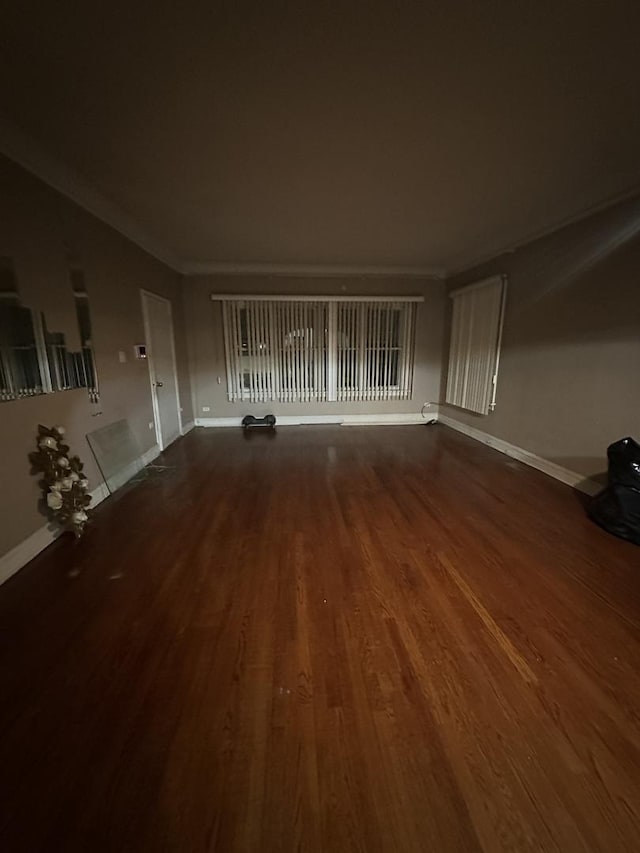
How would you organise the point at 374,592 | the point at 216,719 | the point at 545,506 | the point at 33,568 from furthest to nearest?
the point at 545,506 → the point at 33,568 → the point at 374,592 → the point at 216,719

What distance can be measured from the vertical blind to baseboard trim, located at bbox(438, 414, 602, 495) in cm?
36

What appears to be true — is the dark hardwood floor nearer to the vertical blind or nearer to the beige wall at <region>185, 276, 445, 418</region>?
the vertical blind

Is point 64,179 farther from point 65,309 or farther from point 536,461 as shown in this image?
point 536,461

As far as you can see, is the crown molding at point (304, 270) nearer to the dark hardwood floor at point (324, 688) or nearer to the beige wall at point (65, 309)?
the beige wall at point (65, 309)

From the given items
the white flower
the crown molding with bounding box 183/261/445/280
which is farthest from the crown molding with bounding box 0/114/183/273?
the white flower

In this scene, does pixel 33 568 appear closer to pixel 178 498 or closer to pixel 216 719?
pixel 178 498

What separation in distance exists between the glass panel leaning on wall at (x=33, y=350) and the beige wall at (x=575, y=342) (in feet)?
14.3

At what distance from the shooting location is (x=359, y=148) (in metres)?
2.29

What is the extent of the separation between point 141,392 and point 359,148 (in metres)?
3.19

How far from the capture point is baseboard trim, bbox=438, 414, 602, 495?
3180 mm

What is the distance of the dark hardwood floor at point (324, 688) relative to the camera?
993 mm

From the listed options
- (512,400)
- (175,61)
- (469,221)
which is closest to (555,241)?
(469,221)

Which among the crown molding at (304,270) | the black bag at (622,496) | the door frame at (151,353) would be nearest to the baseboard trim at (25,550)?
the door frame at (151,353)

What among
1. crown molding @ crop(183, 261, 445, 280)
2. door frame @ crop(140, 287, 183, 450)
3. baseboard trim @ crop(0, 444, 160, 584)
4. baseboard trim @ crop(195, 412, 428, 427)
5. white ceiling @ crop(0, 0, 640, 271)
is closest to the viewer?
white ceiling @ crop(0, 0, 640, 271)
